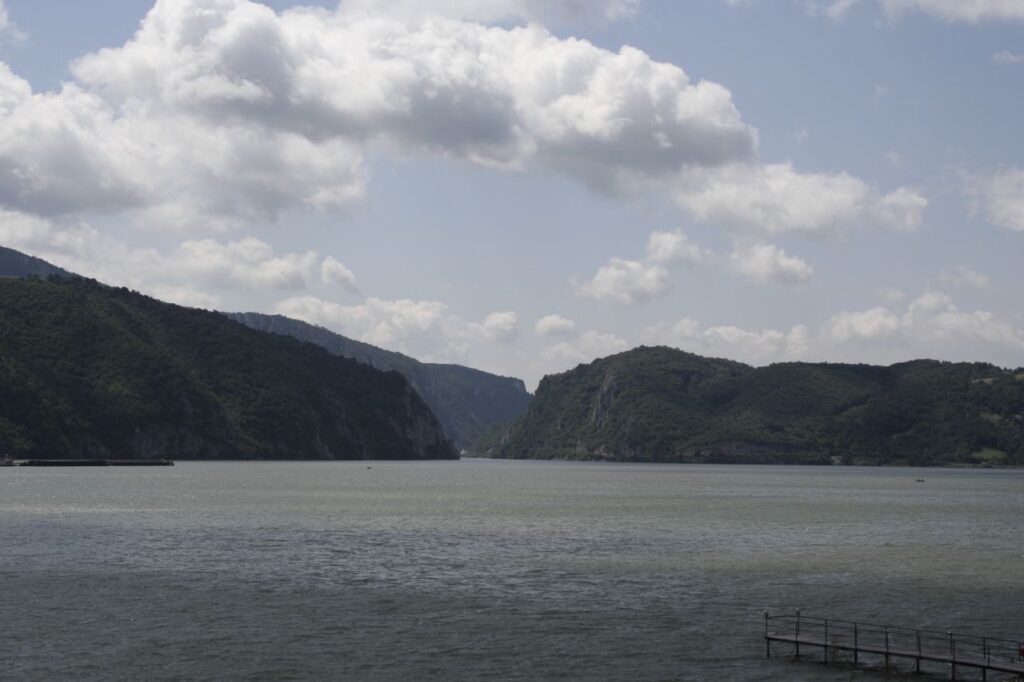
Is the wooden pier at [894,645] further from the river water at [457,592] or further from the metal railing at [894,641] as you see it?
the river water at [457,592]

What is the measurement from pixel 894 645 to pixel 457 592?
94.9 ft

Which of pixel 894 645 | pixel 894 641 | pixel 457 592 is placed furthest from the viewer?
pixel 457 592

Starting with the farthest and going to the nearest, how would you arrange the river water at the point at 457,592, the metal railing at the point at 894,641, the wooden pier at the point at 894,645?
the river water at the point at 457,592 < the metal railing at the point at 894,641 < the wooden pier at the point at 894,645

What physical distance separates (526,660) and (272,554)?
47.1 meters

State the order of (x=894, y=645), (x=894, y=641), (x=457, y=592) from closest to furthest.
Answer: (x=894, y=645) < (x=894, y=641) < (x=457, y=592)

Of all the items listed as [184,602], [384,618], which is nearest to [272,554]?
[184,602]

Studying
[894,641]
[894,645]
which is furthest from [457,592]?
[894,645]

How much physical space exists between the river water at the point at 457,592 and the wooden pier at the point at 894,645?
5.74 feet

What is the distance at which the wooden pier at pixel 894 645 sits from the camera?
5069 cm

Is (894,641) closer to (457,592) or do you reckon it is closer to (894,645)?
(894,645)

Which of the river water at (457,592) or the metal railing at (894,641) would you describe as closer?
the metal railing at (894,641)

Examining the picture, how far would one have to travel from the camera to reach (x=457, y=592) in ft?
→ 241

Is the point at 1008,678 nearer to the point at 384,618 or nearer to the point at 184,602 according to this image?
the point at 384,618

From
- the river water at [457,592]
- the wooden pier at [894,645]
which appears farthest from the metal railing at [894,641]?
the river water at [457,592]
